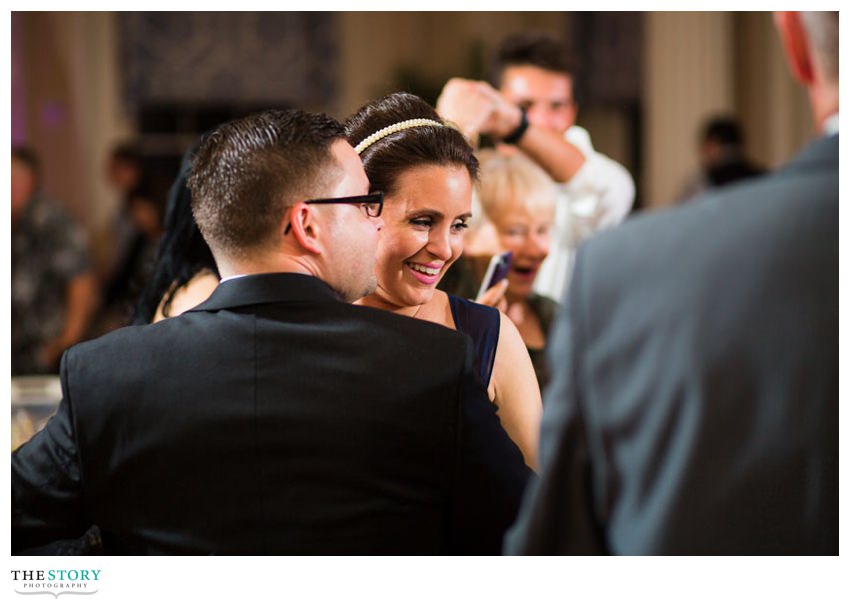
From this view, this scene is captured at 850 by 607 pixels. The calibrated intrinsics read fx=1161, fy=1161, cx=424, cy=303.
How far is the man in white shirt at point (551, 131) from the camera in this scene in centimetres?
153

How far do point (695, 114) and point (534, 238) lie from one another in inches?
171

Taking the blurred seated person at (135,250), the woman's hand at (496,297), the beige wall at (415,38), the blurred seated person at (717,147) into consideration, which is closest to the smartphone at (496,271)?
the woman's hand at (496,297)

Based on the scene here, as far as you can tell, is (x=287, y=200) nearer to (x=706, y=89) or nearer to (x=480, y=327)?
(x=480, y=327)

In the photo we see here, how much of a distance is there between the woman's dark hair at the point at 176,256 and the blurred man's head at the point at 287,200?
354mm

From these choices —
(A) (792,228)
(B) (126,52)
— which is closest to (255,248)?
(A) (792,228)

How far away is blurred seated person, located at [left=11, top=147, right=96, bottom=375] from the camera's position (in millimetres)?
3395

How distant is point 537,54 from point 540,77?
0.20 feet

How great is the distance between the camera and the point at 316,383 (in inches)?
43.4

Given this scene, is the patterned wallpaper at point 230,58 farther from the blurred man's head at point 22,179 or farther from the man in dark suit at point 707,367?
the man in dark suit at point 707,367

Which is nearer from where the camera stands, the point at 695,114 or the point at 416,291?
the point at 416,291

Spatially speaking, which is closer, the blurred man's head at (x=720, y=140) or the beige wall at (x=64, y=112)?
the blurred man's head at (x=720, y=140)

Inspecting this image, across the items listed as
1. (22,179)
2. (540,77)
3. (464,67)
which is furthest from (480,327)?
(464,67)

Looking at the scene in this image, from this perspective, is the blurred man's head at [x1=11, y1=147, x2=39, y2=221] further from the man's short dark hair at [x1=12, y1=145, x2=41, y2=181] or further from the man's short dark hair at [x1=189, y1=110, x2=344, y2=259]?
the man's short dark hair at [x1=189, y1=110, x2=344, y2=259]
